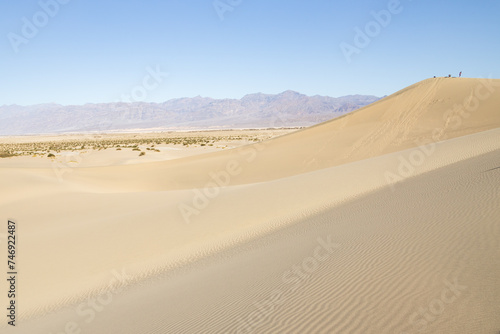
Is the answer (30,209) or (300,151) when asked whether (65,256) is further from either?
(300,151)

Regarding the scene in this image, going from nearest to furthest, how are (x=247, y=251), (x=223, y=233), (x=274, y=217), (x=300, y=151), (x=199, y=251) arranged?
(x=247, y=251), (x=199, y=251), (x=223, y=233), (x=274, y=217), (x=300, y=151)

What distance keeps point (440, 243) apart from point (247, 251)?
13.2 feet

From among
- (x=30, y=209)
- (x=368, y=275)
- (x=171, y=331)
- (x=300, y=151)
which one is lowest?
(x=171, y=331)

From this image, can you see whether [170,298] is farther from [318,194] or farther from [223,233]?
[318,194]

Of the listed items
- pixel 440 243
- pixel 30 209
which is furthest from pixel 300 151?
pixel 440 243

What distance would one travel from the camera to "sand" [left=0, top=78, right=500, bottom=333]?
3.90m

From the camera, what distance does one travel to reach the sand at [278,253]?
390cm

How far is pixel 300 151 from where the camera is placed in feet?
82.3

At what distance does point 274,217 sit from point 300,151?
15416 millimetres

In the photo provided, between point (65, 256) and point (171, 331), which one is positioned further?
point (65, 256)

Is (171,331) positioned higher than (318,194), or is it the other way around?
(318,194)

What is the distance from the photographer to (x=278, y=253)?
6805mm

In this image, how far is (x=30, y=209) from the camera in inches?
492

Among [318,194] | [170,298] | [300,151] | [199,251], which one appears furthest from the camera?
[300,151]
